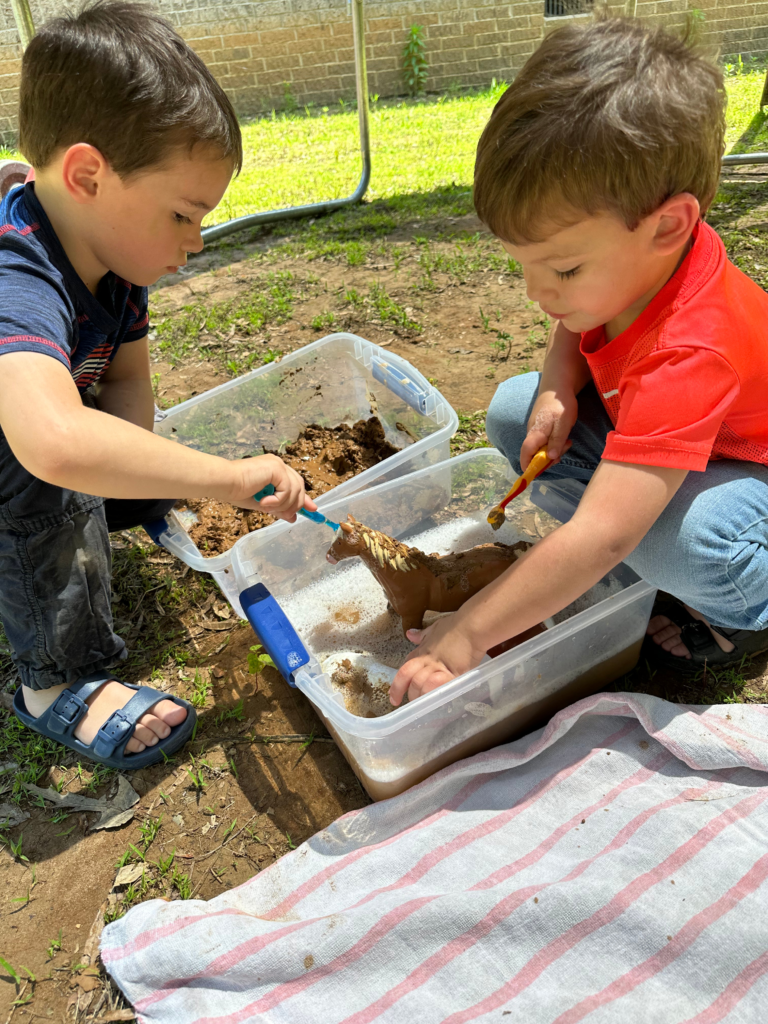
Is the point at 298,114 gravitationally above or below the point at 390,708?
above

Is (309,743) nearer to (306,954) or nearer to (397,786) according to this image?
(397,786)

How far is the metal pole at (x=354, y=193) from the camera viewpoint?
314 centimetres

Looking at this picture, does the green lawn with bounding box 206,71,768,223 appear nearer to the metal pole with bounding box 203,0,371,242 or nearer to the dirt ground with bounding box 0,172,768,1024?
the metal pole with bounding box 203,0,371,242

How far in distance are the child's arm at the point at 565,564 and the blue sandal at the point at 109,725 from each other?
48 cm

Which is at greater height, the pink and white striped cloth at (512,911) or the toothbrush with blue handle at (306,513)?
the toothbrush with blue handle at (306,513)

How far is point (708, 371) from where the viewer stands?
106 centimetres

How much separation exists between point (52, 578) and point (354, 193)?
290cm

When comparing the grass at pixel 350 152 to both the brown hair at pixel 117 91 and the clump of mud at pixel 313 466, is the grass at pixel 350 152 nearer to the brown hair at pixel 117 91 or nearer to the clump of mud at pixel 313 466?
the clump of mud at pixel 313 466

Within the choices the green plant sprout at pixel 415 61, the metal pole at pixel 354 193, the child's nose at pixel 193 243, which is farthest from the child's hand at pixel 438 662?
the green plant sprout at pixel 415 61

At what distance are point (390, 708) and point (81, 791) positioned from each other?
565 millimetres

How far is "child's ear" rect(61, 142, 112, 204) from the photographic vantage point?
3.71ft

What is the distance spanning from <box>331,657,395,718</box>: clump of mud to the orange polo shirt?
0.59m

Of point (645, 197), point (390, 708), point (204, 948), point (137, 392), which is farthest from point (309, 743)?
point (645, 197)

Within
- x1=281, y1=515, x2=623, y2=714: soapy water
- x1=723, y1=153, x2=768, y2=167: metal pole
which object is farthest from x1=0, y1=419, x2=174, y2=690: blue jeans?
Answer: x1=723, y1=153, x2=768, y2=167: metal pole
